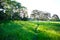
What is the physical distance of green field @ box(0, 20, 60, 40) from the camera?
2.59 metres

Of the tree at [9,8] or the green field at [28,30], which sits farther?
the tree at [9,8]

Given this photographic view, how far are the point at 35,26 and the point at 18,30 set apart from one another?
1.04 feet

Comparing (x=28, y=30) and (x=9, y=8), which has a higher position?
(x=9, y=8)

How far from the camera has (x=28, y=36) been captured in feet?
8.69

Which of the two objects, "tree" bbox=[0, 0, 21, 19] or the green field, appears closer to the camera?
the green field

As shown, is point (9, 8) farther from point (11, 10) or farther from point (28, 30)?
point (28, 30)

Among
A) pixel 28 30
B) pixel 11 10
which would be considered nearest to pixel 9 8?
pixel 11 10

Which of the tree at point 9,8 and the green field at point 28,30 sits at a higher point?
the tree at point 9,8

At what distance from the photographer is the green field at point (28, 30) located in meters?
2.59

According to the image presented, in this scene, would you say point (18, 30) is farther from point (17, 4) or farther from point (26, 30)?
point (17, 4)

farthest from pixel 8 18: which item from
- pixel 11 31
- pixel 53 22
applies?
pixel 53 22

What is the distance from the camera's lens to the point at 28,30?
273cm

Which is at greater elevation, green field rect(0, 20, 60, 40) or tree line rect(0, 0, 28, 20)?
tree line rect(0, 0, 28, 20)

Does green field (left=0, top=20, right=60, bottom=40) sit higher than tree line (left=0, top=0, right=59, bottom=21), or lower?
lower
